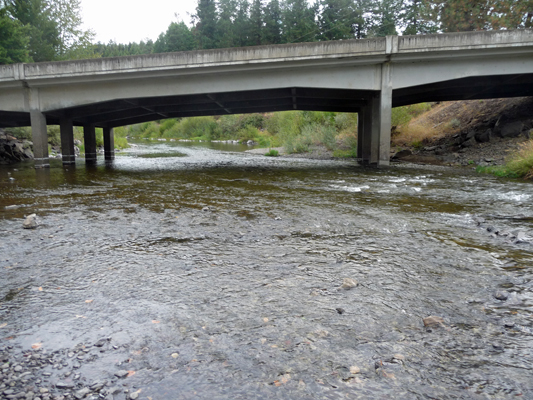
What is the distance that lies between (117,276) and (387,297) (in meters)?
2.84

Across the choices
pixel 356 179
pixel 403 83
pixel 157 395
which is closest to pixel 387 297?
pixel 157 395

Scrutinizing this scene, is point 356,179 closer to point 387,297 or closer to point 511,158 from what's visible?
point 511,158

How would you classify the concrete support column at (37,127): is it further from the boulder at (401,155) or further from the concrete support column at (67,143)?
the boulder at (401,155)

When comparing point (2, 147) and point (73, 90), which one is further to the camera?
point (2, 147)

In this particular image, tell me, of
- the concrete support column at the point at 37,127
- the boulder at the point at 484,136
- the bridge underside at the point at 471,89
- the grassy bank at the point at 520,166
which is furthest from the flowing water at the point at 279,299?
the boulder at the point at 484,136

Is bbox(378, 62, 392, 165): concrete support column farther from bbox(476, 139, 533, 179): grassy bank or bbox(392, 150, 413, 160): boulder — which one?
bbox(476, 139, 533, 179): grassy bank

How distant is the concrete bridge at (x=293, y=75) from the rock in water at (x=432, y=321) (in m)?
14.7

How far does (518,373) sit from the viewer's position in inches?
96.3

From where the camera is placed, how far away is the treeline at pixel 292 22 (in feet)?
90.5

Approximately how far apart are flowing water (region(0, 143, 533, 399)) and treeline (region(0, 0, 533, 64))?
25850 mm

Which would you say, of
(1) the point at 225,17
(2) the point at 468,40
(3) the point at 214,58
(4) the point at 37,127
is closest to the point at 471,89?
(2) the point at 468,40

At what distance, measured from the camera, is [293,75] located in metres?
17.0

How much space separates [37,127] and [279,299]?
19.5 metres

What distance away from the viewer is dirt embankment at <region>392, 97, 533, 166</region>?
60.0 feet
